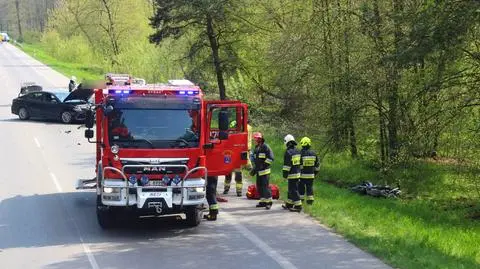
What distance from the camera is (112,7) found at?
57.5 meters

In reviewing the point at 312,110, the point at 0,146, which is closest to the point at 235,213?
the point at 312,110

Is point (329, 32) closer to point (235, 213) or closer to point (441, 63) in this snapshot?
point (441, 63)

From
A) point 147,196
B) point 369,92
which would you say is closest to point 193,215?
point 147,196

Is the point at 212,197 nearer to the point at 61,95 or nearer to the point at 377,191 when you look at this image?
the point at 377,191

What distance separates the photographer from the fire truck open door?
37.8 ft

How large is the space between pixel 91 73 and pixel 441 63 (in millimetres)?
47497

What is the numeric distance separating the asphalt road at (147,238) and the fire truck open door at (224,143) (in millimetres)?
1054

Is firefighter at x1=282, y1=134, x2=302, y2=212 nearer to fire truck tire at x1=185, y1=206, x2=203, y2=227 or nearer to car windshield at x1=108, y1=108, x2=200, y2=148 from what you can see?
fire truck tire at x1=185, y1=206, x2=203, y2=227

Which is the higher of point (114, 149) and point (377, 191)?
point (114, 149)

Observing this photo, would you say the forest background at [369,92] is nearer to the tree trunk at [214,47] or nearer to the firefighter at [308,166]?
the tree trunk at [214,47]

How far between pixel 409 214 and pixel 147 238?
6956mm

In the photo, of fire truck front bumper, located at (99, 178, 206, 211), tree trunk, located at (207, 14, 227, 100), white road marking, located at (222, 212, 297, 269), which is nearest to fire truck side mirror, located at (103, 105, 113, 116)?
fire truck front bumper, located at (99, 178, 206, 211)

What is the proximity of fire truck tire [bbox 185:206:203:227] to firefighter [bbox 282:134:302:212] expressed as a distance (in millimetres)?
2302

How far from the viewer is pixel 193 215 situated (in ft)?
37.1
